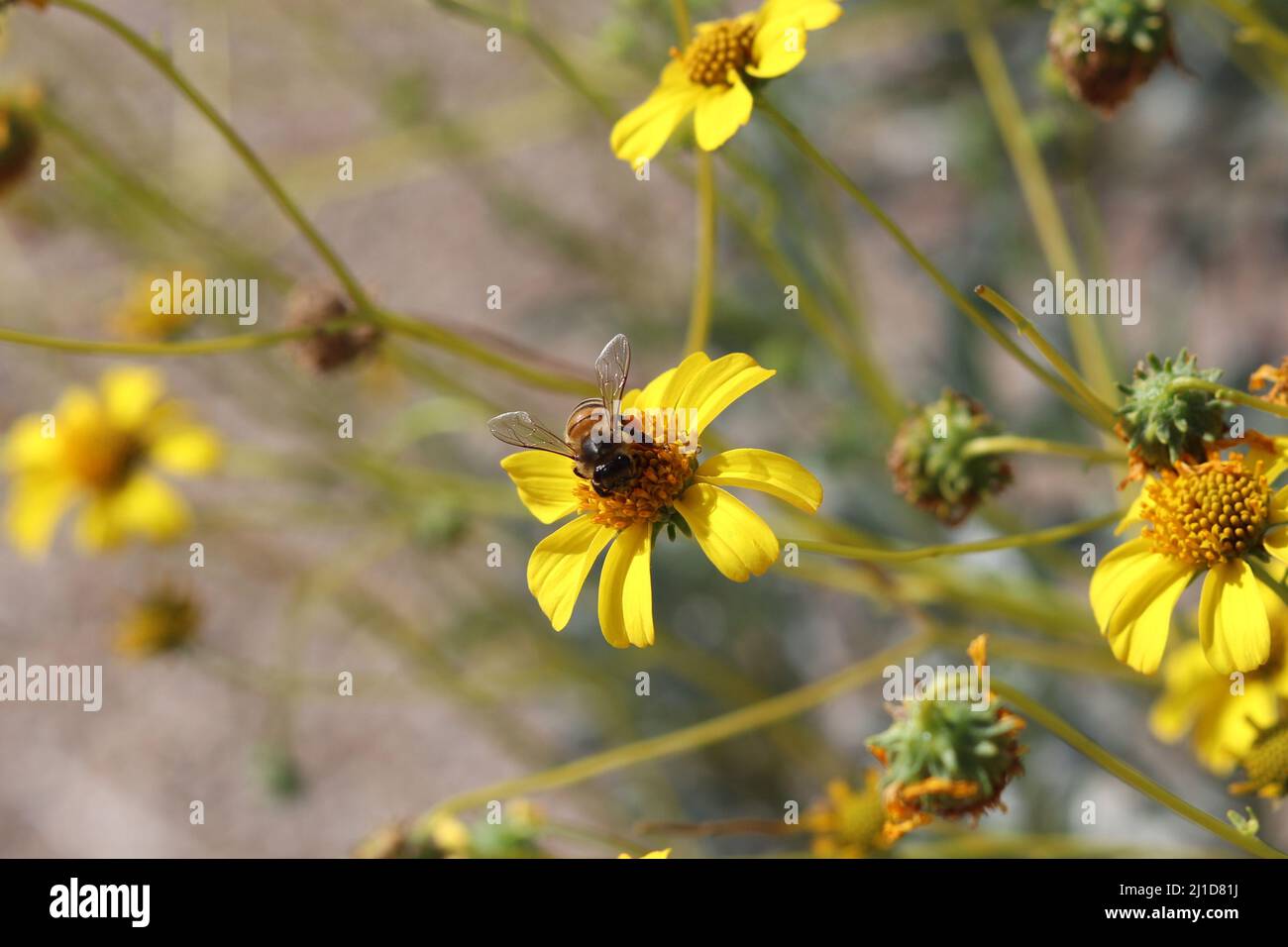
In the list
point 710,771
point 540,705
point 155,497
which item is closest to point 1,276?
point 155,497

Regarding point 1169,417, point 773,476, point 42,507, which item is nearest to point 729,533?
point 773,476

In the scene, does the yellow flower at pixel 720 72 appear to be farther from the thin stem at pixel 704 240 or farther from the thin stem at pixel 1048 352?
the thin stem at pixel 1048 352

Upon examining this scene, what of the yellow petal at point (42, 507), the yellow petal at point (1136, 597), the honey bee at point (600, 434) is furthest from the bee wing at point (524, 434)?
the yellow petal at point (42, 507)

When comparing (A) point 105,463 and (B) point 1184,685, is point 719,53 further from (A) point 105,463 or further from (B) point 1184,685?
(A) point 105,463

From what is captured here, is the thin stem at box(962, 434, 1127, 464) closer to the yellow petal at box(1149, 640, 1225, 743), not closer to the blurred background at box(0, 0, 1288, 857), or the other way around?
the blurred background at box(0, 0, 1288, 857)

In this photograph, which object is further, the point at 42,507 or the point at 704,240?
the point at 42,507

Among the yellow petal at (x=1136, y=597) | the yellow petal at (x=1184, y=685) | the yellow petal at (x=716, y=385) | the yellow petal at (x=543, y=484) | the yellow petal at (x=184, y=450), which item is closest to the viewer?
the yellow petal at (x=1136, y=597)
